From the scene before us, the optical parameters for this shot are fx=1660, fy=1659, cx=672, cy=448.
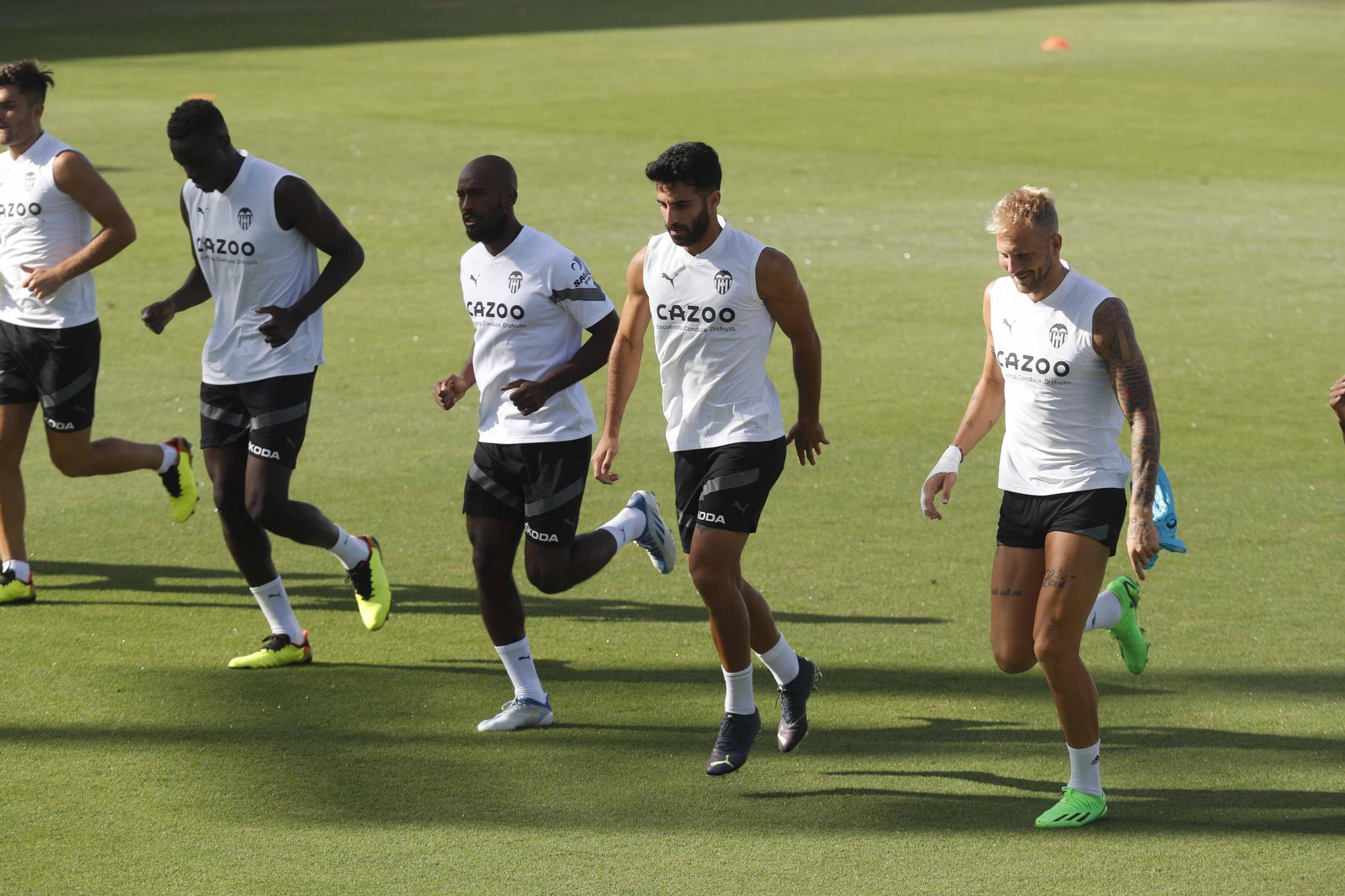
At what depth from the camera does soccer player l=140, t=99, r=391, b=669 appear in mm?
6758

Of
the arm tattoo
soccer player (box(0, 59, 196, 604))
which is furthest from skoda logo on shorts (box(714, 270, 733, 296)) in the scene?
soccer player (box(0, 59, 196, 604))

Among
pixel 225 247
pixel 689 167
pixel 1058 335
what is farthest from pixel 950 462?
pixel 225 247

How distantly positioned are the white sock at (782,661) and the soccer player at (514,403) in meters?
0.87

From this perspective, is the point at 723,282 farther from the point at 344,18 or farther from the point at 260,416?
the point at 344,18

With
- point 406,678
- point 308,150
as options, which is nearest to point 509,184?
point 406,678

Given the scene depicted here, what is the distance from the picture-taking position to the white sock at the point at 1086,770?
544 cm

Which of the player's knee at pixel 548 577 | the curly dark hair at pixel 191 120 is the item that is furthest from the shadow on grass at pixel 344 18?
the player's knee at pixel 548 577

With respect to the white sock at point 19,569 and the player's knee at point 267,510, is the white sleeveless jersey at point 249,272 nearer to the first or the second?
the player's knee at point 267,510

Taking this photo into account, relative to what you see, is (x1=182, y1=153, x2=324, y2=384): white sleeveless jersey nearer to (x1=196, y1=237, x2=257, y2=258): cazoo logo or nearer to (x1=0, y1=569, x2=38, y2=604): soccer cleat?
(x1=196, y1=237, x2=257, y2=258): cazoo logo

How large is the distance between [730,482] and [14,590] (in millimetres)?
3815

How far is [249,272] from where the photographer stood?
22.5ft

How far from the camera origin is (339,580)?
8211mm

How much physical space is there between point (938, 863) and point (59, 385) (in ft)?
15.6

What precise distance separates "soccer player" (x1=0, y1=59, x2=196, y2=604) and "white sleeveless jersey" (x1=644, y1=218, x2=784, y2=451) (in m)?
3.02
